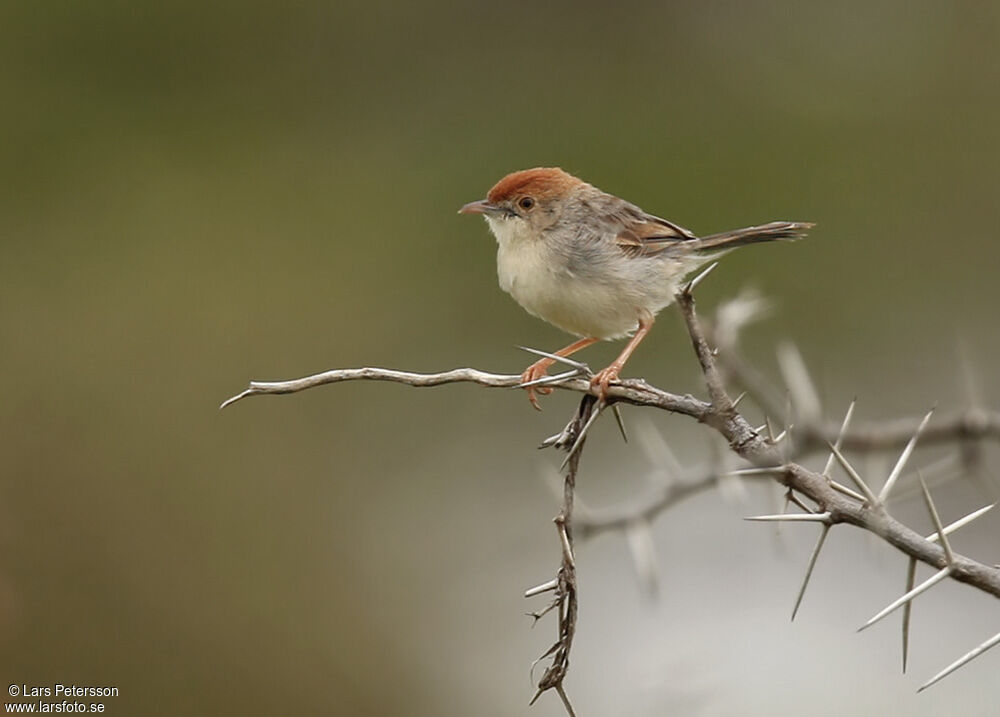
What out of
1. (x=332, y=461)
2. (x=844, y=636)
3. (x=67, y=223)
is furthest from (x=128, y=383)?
(x=844, y=636)

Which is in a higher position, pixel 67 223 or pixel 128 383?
pixel 67 223

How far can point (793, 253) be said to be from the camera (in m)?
11.0

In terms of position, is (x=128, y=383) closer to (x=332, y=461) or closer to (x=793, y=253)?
(x=332, y=461)

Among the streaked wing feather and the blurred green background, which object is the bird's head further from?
the blurred green background

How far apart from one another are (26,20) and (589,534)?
12.9 metres

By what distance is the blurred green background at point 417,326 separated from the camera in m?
6.68

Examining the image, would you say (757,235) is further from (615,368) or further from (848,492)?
(848,492)

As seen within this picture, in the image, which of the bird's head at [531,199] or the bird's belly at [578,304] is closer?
the bird's belly at [578,304]

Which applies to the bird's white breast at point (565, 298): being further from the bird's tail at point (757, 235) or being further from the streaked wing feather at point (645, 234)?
the bird's tail at point (757, 235)

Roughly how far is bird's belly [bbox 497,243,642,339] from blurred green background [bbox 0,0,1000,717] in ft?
3.93

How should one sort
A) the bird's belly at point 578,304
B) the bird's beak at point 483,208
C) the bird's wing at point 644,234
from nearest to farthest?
the bird's belly at point 578,304, the bird's wing at point 644,234, the bird's beak at point 483,208

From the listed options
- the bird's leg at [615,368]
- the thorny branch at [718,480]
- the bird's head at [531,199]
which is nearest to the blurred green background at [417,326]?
the bird's leg at [615,368]

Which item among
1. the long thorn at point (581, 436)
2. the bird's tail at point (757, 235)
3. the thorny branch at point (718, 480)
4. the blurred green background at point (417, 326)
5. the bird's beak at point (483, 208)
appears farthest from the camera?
the blurred green background at point (417, 326)

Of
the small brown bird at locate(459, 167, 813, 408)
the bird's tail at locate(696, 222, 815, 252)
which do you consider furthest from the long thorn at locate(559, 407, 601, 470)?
the small brown bird at locate(459, 167, 813, 408)
